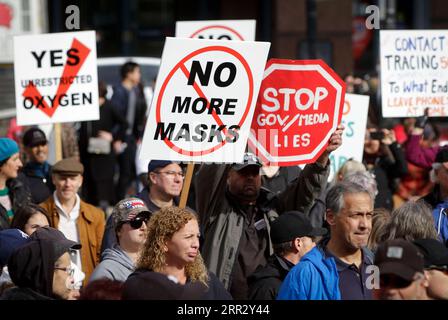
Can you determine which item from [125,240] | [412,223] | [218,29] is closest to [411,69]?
[218,29]

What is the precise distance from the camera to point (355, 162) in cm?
991

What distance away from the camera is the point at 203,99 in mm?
7531

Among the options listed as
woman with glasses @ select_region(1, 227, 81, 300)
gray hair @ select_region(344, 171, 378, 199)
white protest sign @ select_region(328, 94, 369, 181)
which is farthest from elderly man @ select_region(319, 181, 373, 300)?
white protest sign @ select_region(328, 94, 369, 181)

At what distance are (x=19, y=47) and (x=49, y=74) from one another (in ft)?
1.34

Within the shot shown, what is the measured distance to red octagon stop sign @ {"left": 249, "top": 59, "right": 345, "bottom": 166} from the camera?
25.4 feet

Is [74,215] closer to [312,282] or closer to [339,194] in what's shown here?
[339,194]

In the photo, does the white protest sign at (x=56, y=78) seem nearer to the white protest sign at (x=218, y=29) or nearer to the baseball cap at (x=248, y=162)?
the white protest sign at (x=218, y=29)

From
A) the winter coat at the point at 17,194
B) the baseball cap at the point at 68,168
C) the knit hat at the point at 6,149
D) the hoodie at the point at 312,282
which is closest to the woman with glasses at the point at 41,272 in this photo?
the hoodie at the point at 312,282

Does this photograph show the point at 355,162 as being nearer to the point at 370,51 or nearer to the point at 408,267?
the point at 408,267

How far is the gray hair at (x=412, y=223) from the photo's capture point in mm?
6695

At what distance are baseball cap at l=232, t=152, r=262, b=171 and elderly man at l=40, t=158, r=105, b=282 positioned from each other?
Result: 1.46 m

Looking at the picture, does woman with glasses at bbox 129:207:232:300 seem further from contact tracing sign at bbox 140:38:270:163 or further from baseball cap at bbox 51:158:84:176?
baseball cap at bbox 51:158:84:176

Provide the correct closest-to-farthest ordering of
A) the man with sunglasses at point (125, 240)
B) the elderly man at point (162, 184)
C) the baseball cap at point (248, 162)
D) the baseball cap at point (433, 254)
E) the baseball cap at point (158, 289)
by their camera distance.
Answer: the baseball cap at point (158, 289) → the baseball cap at point (433, 254) → the man with sunglasses at point (125, 240) → the baseball cap at point (248, 162) → the elderly man at point (162, 184)

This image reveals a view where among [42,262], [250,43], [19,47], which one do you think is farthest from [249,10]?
[42,262]
